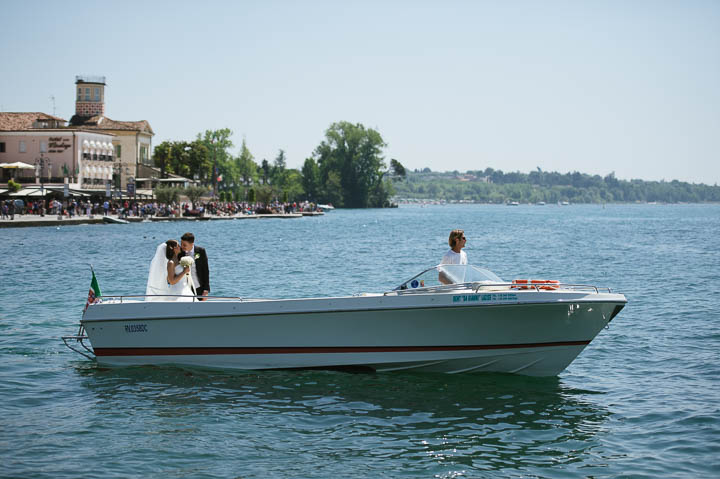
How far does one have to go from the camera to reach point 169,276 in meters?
11.6

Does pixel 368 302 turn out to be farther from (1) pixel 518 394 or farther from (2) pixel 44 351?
(2) pixel 44 351

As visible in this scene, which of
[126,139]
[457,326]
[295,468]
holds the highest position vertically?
[126,139]

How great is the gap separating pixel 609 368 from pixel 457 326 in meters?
3.80

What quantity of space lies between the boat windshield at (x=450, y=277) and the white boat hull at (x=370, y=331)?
1.62 feet

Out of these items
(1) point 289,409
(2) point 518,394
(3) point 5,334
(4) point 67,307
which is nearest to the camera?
(1) point 289,409

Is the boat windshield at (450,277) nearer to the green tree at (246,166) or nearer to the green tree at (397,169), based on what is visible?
the green tree at (246,166)

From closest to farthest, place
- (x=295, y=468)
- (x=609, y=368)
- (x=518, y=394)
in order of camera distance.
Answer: (x=295, y=468), (x=518, y=394), (x=609, y=368)

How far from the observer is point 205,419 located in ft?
32.0

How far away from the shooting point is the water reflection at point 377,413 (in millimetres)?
8648

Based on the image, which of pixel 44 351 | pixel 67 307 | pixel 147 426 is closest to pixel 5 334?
pixel 44 351

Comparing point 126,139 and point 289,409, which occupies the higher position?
point 126,139

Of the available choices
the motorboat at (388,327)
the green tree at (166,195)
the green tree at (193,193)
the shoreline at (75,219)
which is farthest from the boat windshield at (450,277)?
the green tree at (193,193)

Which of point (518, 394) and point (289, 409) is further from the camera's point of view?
point (518, 394)

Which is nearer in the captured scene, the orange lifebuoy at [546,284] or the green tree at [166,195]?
the orange lifebuoy at [546,284]
